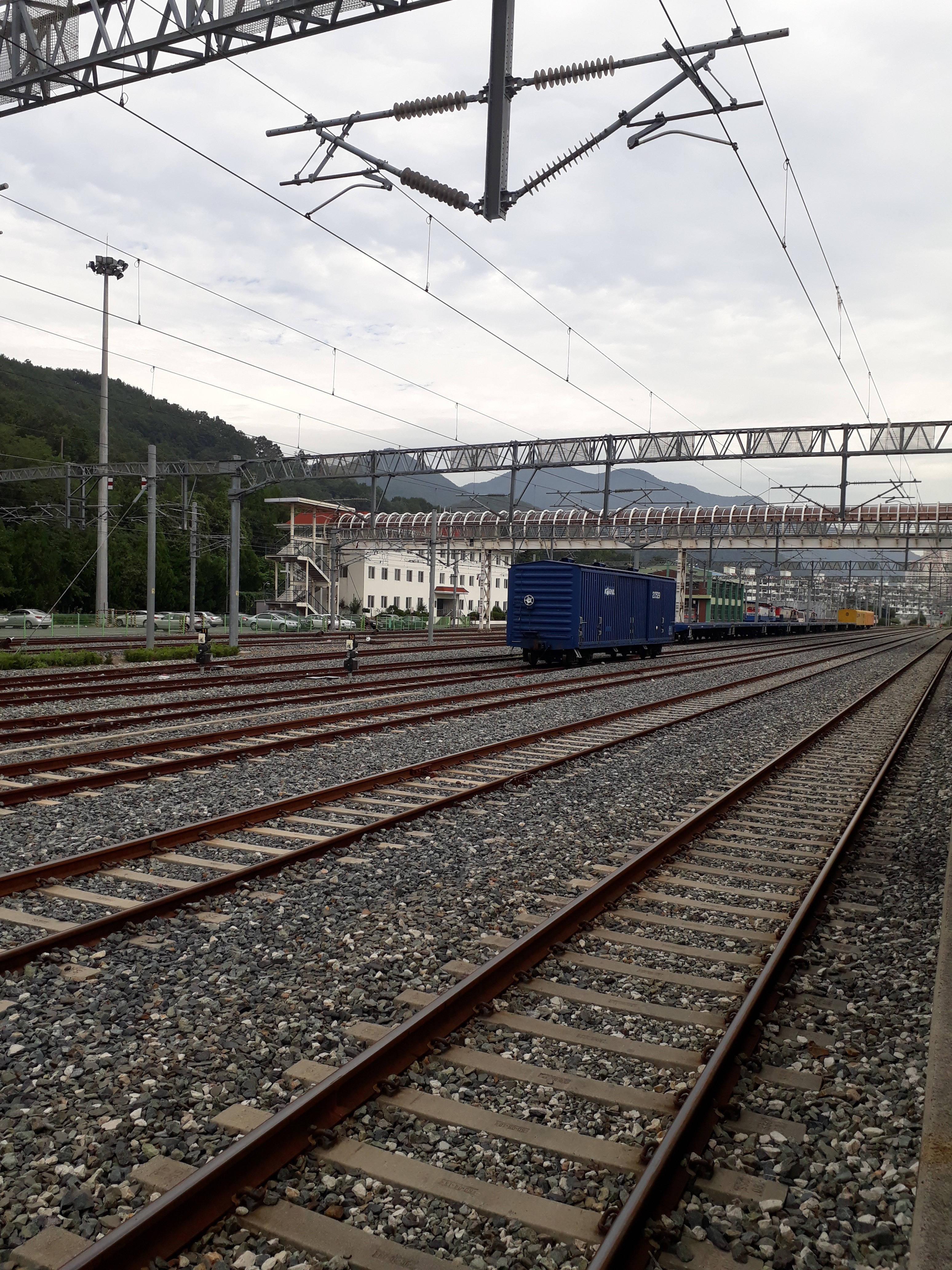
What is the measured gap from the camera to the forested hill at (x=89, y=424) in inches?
2908

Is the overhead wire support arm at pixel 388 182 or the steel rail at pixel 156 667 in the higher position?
the overhead wire support arm at pixel 388 182

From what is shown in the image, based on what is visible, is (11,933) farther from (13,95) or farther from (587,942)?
(13,95)

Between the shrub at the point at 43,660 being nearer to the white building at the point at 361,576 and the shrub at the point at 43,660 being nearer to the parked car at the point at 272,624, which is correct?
the parked car at the point at 272,624

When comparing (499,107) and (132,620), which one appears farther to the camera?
(132,620)

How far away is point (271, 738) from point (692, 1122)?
10132mm

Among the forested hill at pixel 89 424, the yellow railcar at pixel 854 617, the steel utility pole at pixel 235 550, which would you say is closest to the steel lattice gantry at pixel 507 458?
the steel utility pole at pixel 235 550

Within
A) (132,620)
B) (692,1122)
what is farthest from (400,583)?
(692,1122)

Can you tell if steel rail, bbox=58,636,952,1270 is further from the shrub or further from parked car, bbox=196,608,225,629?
parked car, bbox=196,608,225,629

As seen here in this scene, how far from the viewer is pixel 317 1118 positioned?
3.69m

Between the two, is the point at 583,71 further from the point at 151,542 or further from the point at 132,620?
the point at 132,620

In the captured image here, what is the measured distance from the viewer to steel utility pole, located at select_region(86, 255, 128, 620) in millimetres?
38906

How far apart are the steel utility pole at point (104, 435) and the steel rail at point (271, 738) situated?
61.1 feet

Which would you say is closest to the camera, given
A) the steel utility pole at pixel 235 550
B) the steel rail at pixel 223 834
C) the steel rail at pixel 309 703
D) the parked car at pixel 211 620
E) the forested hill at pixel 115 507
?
the steel rail at pixel 223 834

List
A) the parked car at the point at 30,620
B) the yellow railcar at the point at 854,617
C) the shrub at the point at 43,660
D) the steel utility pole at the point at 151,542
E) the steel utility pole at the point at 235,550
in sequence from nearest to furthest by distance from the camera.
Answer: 1. the shrub at the point at 43,660
2. the steel utility pole at the point at 235,550
3. the steel utility pole at the point at 151,542
4. the parked car at the point at 30,620
5. the yellow railcar at the point at 854,617
